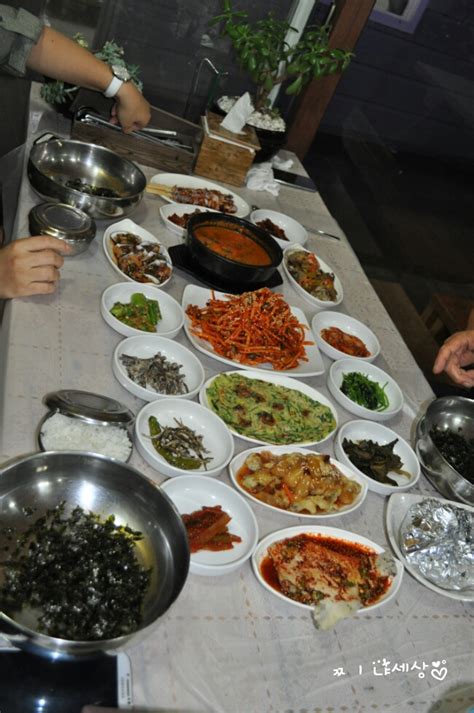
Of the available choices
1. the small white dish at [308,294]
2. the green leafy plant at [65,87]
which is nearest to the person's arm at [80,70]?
the green leafy plant at [65,87]

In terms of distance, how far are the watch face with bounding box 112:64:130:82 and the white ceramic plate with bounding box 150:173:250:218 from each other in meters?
0.53

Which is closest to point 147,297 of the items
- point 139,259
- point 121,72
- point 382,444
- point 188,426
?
point 139,259

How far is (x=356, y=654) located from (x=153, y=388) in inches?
41.7

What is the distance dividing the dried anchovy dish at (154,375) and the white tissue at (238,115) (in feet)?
6.32

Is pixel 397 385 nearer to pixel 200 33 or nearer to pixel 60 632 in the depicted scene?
pixel 60 632

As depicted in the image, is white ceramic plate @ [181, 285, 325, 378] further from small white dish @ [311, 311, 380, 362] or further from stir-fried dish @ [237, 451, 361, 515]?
stir-fried dish @ [237, 451, 361, 515]

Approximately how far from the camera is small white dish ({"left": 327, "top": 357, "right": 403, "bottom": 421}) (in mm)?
2441

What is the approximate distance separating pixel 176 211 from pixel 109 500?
73.3 inches

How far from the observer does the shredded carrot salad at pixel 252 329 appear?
2.43 meters

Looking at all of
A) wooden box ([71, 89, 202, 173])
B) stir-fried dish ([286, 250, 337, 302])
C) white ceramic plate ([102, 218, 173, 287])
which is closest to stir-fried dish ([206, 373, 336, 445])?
white ceramic plate ([102, 218, 173, 287])

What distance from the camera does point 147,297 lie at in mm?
2500

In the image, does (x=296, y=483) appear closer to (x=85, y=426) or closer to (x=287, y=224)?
(x=85, y=426)

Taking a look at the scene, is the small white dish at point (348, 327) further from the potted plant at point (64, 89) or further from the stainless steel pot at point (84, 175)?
the potted plant at point (64, 89)

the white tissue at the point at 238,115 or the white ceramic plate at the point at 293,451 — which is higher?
the white tissue at the point at 238,115
